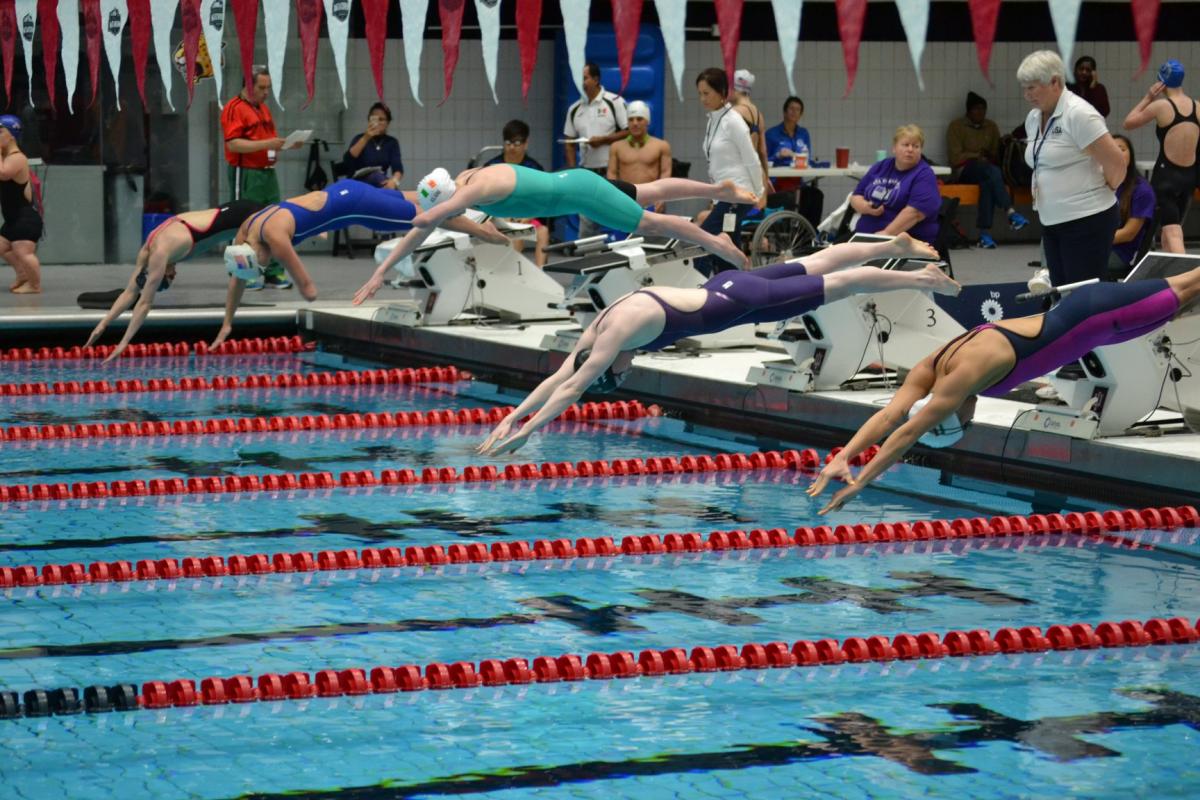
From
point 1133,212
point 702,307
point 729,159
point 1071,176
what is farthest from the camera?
point 729,159

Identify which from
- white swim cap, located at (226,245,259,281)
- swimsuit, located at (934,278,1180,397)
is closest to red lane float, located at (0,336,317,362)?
white swim cap, located at (226,245,259,281)

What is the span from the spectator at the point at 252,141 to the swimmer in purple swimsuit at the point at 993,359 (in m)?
7.84

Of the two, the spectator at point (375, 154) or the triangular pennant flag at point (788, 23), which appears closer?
the triangular pennant flag at point (788, 23)

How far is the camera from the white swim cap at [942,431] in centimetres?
572

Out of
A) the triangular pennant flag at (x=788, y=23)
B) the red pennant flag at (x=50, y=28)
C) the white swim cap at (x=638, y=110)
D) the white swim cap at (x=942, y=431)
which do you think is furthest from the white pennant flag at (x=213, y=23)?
the white swim cap at (x=942, y=431)

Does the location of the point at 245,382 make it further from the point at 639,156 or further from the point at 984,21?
the point at 984,21

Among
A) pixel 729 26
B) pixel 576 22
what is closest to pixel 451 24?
pixel 576 22

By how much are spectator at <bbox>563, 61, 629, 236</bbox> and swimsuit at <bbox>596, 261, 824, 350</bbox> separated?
6.36 meters

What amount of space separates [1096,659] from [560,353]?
560 centimetres

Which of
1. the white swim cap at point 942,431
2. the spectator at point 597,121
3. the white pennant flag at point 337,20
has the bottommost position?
the white swim cap at point 942,431

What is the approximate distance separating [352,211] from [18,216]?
3.57m

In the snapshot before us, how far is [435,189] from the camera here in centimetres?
884

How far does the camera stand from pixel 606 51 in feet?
55.6

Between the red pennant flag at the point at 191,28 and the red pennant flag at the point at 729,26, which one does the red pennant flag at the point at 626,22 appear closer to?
the red pennant flag at the point at 729,26
